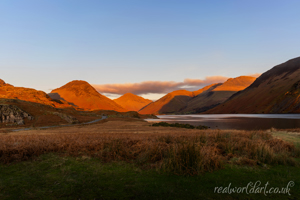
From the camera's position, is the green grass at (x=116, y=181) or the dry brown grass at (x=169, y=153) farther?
the dry brown grass at (x=169, y=153)

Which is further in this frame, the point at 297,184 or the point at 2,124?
the point at 2,124

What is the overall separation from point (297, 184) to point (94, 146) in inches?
414

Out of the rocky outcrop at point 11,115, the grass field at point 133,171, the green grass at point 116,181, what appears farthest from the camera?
the rocky outcrop at point 11,115

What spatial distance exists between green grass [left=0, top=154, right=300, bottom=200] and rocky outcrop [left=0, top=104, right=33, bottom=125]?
4450 cm

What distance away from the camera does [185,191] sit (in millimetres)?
6074

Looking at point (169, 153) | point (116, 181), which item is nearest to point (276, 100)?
point (169, 153)

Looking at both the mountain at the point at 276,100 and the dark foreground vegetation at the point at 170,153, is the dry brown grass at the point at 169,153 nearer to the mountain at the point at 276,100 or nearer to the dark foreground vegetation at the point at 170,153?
the dark foreground vegetation at the point at 170,153

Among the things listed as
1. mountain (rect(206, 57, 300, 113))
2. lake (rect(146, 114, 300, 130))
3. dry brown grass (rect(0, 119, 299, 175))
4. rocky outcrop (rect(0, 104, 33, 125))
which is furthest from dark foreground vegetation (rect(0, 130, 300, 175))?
mountain (rect(206, 57, 300, 113))

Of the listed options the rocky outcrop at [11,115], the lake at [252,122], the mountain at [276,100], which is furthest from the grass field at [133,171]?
the mountain at [276,100]

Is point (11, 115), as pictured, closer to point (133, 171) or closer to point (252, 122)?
point (133, 171)

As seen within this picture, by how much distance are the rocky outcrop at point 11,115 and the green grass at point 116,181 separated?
44499 millimetres

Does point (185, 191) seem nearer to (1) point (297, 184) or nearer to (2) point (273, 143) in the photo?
(1) point (297, 184)

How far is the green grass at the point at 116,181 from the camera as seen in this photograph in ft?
19.2

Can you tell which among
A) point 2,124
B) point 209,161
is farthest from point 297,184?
point 2,124
